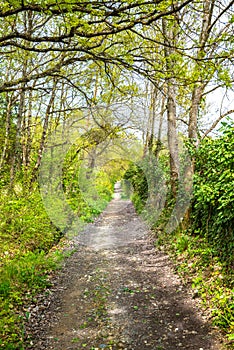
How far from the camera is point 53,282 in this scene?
625 cm

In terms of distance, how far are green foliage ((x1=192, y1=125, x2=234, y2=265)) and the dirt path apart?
1.06 meters

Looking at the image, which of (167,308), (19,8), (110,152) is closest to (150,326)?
(167,308)

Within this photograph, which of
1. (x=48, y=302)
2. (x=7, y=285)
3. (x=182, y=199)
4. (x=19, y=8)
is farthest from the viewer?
(x=182, y=199)

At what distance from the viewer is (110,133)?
10891mm

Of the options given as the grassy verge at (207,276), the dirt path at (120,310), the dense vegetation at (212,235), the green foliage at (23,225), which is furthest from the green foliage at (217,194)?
the green foliage at (23,225)

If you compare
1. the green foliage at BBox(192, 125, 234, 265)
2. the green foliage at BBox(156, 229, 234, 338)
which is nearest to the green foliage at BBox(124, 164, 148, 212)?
the green foliage at BBox(156, 229, 234, 338)

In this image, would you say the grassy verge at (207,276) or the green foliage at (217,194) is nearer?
the grassy verge at (207,276)

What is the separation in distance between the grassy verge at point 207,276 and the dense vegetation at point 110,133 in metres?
0.03

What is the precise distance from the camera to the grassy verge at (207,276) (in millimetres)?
4203

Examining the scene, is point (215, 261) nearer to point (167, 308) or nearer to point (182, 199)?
point (167, 308)

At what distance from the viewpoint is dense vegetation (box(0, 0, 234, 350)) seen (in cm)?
455

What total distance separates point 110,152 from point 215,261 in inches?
484

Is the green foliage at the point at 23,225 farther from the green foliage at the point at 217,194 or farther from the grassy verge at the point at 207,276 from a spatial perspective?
the green foliage at the point at 217,194

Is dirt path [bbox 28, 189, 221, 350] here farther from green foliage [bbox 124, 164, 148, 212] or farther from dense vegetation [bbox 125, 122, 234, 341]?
green foliage [bbox 124, 164, 148, 212]
